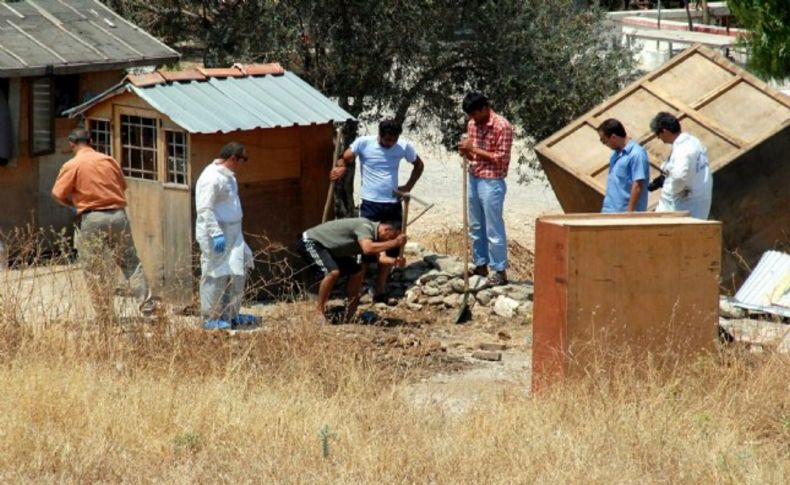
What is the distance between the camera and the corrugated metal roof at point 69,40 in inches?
547

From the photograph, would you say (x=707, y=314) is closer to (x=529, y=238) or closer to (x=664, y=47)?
(x=529, y=238)

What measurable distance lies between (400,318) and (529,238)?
5929 mm

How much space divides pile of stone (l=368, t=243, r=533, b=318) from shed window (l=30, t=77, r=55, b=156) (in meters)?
3.78

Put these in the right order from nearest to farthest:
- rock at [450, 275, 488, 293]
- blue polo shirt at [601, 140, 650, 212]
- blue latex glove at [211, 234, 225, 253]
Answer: blue latex glove at [211, 234, 225, 253] → blue polo shirt at [601, 140, 650, 212] → rock at [450, 275, 488, 293]

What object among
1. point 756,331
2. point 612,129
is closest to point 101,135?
point 612,129

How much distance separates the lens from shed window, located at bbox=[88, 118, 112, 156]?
514 inches

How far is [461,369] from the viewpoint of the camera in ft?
34.3

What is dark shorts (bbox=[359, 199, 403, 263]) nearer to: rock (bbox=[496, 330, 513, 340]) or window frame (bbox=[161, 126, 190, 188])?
rock (bbox=[496, 330, 513, 340])

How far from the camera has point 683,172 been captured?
11094 millimetres

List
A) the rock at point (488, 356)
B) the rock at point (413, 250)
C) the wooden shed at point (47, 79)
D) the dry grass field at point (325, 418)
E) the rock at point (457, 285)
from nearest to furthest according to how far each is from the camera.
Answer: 1. the dry grass field at point (325, 418)
2. the rock at point (488, 356)
3. the rock at point (457, 285)
4. the wooden shed at point (47, 79)
5. the rock at point (413, 250)

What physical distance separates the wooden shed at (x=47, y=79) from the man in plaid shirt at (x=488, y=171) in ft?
12.5

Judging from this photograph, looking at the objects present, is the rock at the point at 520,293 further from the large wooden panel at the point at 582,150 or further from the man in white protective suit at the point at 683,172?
the man in white protective suit at the point at 683,172

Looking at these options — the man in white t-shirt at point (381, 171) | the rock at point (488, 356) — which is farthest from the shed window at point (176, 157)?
the rock at point (488, 356)

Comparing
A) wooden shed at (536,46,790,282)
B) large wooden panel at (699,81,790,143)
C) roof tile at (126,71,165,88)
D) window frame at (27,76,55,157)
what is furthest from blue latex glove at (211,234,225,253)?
large wooden panel at (699,81,790,143)
